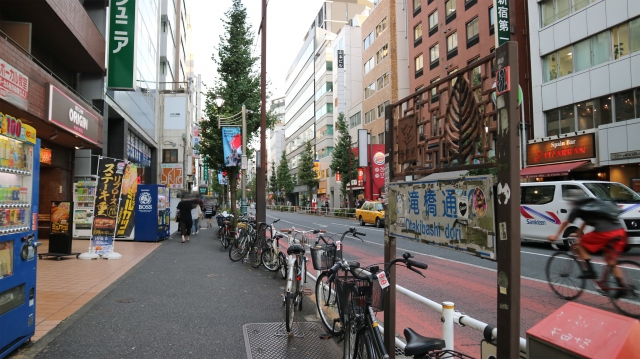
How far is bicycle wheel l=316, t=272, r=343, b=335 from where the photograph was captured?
5.19 meters

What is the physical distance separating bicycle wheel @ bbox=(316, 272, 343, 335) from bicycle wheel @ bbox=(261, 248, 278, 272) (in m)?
3.59

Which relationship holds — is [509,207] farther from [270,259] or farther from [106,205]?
[106,205]

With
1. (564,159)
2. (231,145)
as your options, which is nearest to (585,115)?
(564,159)

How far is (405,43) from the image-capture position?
137 ft

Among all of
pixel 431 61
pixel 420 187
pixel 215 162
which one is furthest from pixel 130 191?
pixel 431 61

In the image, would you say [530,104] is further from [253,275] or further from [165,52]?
[165,52]

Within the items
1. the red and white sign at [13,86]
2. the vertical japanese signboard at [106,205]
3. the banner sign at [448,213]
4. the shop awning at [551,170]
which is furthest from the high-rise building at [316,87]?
the banner sign at [448,213]

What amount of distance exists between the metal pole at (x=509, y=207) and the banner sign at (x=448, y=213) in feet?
0.47

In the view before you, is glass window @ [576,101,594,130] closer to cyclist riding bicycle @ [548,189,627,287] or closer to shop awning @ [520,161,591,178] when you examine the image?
shop awning @ [520,161,591,178]

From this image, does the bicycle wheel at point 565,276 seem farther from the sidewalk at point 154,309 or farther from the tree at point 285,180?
the tree at point 285,180

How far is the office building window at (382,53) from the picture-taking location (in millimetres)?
43444

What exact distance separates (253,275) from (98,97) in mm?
11640

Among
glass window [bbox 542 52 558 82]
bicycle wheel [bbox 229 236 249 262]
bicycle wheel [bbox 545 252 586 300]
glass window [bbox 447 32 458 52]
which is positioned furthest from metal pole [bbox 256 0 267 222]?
glass window [bbox 447 32 458 52]

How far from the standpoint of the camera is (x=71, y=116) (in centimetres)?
1298
